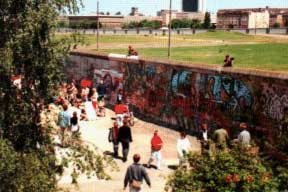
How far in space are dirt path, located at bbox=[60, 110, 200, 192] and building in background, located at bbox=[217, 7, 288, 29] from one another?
14425 centimetres

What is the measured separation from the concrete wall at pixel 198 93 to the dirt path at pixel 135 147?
0.97m

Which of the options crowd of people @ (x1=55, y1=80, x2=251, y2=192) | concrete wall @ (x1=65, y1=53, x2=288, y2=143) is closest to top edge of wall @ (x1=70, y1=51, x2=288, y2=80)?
concrete wall @ (x1=65, y1=53, x2=288, y2=143)

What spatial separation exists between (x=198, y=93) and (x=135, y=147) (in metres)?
3.61

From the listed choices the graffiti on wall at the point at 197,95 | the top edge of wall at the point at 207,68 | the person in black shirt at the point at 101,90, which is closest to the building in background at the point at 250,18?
the top edge of wall at the point at 207,68

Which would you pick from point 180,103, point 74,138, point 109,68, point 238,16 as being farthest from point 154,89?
point 238,16

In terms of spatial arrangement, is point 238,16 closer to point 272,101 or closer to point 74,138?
point 272,101

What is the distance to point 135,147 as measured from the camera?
21984 millimetres

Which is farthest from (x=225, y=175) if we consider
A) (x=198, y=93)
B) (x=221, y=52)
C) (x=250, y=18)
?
(x=250, y=18)

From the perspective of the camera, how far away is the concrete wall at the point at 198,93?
19.5m

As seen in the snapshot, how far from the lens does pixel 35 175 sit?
312 inches

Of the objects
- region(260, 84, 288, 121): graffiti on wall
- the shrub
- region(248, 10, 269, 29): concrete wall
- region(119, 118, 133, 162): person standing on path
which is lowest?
region(248, 10, 269, 29): concrete wall

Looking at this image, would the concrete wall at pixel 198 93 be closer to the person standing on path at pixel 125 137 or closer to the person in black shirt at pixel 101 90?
the person in black shirt at pixel 101 90

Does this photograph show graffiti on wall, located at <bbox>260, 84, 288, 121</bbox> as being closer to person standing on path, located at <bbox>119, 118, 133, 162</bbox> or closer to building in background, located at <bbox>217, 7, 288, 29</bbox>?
person standing on path, located at <bbox>119, 118, 133, 162</bbox>

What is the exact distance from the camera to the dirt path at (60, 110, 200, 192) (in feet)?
51.9
